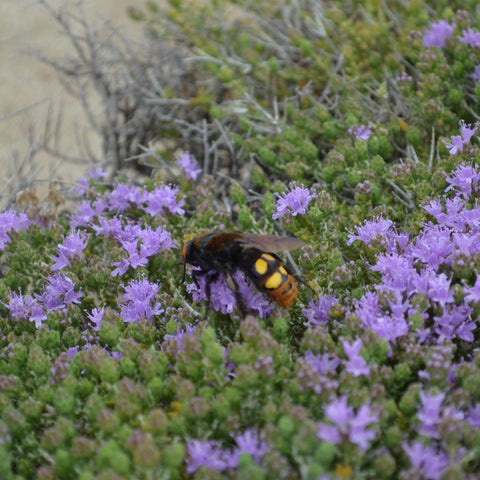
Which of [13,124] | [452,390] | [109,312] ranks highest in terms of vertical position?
[13,124]

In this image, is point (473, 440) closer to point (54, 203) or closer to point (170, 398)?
point (170, 398)

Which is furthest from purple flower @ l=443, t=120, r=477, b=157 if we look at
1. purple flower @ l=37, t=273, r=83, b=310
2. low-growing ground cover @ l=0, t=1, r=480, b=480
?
purple flower @ l=37, t=273, r=83, b=310

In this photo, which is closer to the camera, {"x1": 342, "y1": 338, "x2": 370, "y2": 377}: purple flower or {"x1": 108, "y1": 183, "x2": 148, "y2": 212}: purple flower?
{"x1": 342, "y1": 338, "x2": 370, "y2": 377}: purple flower

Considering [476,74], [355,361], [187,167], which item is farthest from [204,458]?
[476,74]

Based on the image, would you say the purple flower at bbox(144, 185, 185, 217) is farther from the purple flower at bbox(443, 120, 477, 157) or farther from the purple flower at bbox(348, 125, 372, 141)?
the purple flower at bbox(443, 120, 477, 157)

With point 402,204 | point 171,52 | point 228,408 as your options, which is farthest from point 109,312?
point 171,52
